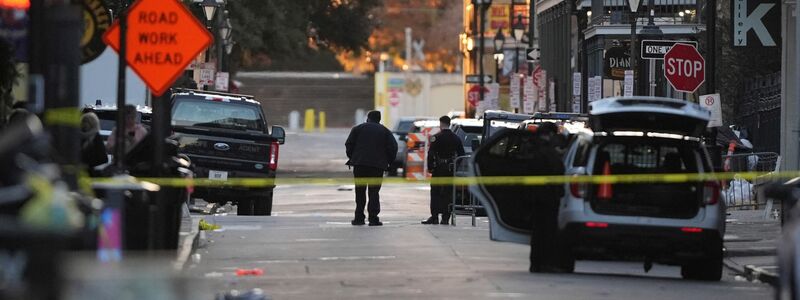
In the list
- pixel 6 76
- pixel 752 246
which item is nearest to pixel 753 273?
pixel 752 246

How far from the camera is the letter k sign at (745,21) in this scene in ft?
98.3

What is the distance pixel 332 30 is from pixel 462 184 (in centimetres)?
4107

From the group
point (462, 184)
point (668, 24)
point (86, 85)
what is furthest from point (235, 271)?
point (668, 24)

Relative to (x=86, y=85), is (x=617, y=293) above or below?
below

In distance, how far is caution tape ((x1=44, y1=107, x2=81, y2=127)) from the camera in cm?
1140

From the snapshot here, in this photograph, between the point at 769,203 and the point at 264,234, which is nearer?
the point at 264,234

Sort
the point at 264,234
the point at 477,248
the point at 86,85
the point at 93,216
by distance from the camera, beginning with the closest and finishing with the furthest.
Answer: the point at 93,216 → the point at 477,248 → the point at 264,234 → the point at 86,85

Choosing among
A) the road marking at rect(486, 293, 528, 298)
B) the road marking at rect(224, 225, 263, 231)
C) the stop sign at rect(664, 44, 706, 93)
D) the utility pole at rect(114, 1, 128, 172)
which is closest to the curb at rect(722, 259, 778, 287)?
the road marking at rect(486, 293, 528, 298)

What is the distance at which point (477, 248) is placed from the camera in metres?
20.5

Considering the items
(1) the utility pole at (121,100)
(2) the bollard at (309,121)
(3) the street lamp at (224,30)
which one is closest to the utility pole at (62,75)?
(1) the utility pole at (121,100)

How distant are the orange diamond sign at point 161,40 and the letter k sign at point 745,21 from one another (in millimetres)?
13540

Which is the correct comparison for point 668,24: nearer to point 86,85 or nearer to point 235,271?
point 86,85

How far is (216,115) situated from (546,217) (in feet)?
42.5

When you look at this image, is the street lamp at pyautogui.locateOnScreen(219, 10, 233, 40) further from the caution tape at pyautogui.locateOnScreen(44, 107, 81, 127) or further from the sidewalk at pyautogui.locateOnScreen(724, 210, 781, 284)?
the caution tape at pyautogui.locateOnScreen(44, 107, 81, 127)
